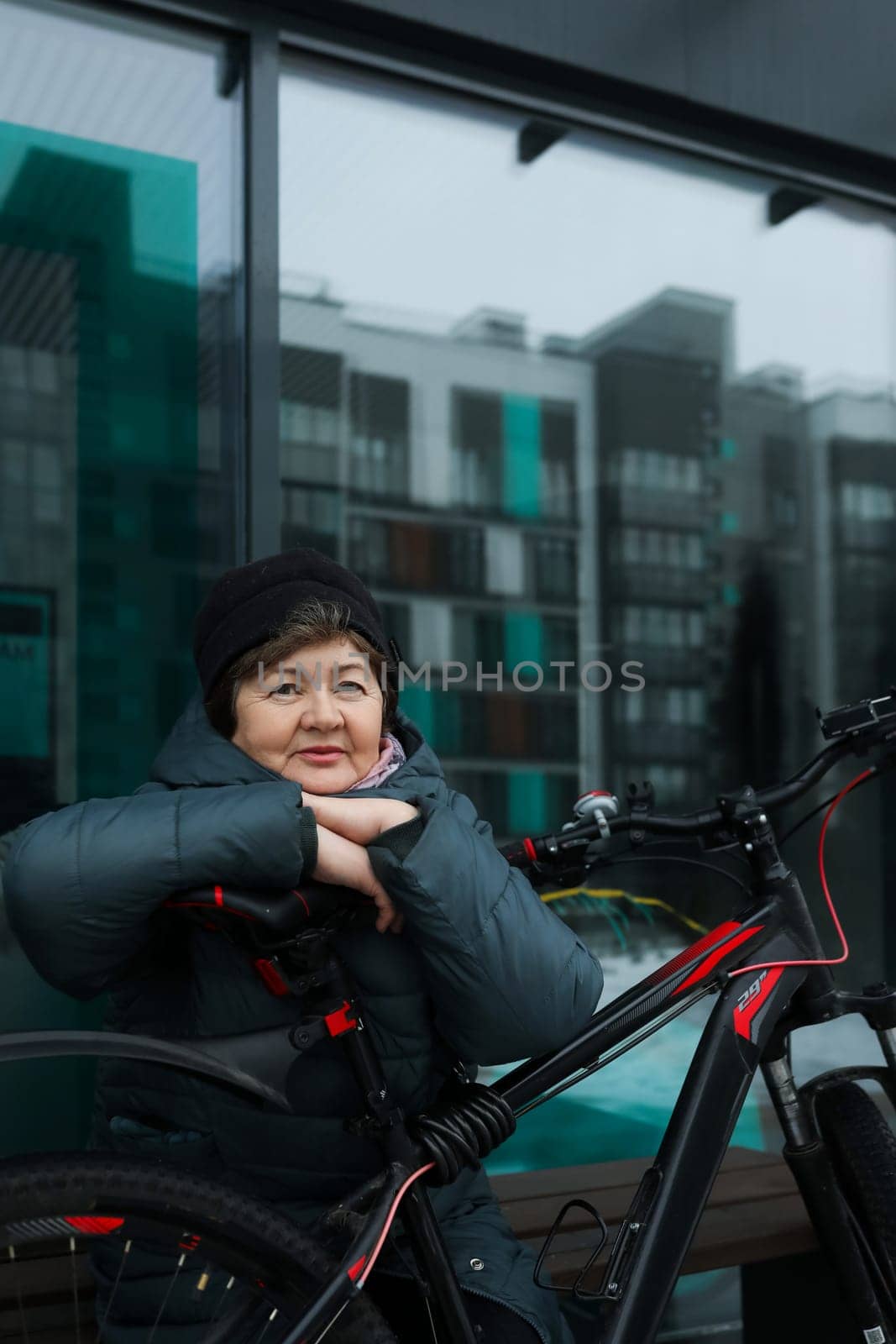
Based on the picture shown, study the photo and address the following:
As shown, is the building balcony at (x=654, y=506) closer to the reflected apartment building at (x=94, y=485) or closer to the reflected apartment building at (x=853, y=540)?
the reflected apartment building at (x=853, y=540)

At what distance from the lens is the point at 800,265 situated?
3.62 meters

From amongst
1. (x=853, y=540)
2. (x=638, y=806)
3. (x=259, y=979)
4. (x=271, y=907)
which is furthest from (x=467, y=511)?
(x=271, y=907)

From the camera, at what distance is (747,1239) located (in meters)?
2.13

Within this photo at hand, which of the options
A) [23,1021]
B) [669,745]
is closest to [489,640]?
[669,745]

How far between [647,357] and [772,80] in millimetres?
766

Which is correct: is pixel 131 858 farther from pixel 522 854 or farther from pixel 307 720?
pixel 522 854

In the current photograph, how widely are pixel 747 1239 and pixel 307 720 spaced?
4.08 feet

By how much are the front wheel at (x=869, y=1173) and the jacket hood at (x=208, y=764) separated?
83 centimetres

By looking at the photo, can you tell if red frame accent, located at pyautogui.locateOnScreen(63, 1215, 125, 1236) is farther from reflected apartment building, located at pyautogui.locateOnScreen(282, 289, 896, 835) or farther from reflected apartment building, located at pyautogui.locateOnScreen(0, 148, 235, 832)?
reflected apartment building, located at pyautogui.locateOnScreen(282, 289, 896, 835)

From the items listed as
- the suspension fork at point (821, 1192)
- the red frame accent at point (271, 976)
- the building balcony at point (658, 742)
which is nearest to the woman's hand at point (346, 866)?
the red frame accent at point (271, 976)

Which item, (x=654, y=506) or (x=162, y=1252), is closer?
(x=162, y=1252)

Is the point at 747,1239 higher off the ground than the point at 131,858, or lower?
lower

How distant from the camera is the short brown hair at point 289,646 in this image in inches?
65.8

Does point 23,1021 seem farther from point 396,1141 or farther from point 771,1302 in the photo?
point 771,1302
